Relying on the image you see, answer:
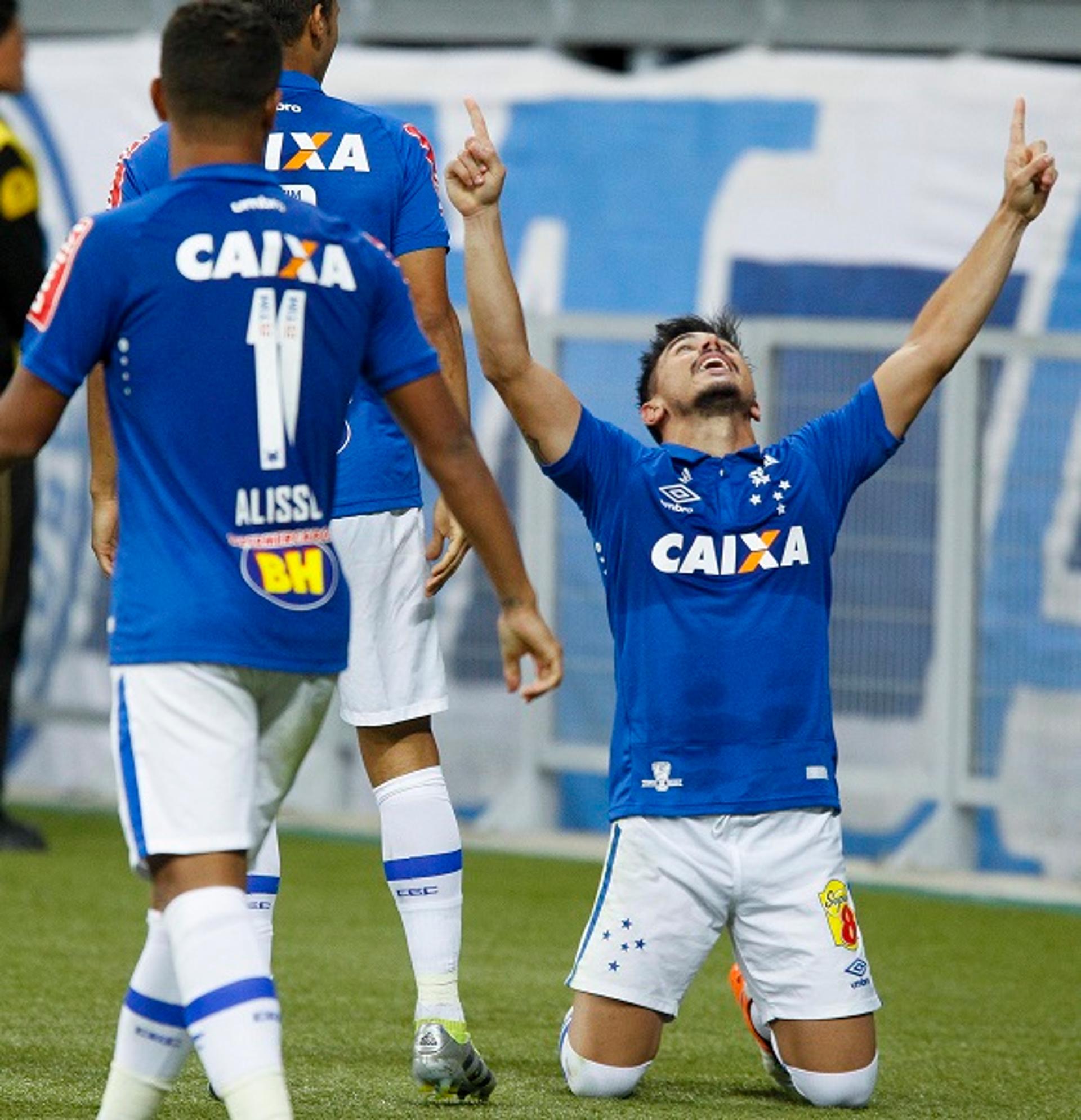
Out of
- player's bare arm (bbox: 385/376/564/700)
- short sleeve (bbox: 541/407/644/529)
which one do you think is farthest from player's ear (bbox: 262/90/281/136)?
short sleeve (bbox: 541/407/644/529)

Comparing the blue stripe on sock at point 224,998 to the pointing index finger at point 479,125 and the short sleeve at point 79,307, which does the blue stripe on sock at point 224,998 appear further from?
the pointing index finger at point 479,125

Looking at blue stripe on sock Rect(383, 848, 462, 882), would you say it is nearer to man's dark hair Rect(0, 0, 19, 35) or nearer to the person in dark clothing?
the person in dark clothing

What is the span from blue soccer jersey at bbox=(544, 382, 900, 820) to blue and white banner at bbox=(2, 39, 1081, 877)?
11.8ft

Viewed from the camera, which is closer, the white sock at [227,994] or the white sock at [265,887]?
the white sock at [227,994]

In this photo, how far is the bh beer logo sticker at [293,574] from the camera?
3.25m

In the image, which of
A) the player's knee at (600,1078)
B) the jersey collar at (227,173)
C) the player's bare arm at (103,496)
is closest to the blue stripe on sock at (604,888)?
the player's knee at (600,1078)

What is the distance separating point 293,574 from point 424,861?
4.07ft

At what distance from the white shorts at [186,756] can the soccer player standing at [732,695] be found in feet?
4.14

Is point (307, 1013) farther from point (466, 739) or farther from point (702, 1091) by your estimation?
point (466, 739)

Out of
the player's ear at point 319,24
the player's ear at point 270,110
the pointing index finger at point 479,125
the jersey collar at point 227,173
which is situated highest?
the player's ear at point 319,24

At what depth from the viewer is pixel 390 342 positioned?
3371mm

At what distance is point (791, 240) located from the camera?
8.52 m

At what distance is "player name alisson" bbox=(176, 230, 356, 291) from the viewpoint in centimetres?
323

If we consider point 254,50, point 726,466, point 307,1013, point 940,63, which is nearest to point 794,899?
point 726,466
